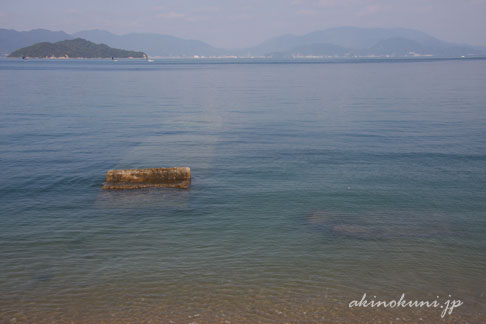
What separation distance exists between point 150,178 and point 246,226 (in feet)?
21.1

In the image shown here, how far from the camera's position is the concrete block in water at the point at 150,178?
1870 cm

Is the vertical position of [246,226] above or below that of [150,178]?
below

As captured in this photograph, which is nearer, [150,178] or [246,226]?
[246,226]

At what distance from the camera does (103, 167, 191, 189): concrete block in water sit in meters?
18.7

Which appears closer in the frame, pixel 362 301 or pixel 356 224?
pixel 362 301

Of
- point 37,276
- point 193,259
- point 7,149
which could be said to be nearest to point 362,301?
point 193,259

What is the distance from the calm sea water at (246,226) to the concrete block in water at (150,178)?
584mm

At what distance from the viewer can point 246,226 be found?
14.5 m

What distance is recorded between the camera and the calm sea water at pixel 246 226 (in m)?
9.95

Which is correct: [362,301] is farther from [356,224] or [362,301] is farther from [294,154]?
[294,154]

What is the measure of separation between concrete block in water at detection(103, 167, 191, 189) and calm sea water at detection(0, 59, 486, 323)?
58 centimetres

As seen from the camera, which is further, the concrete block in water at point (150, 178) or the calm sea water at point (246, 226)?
the concrete block in water at point (150, 178)

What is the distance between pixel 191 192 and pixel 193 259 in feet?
21.2

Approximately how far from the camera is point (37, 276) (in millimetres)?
11047
